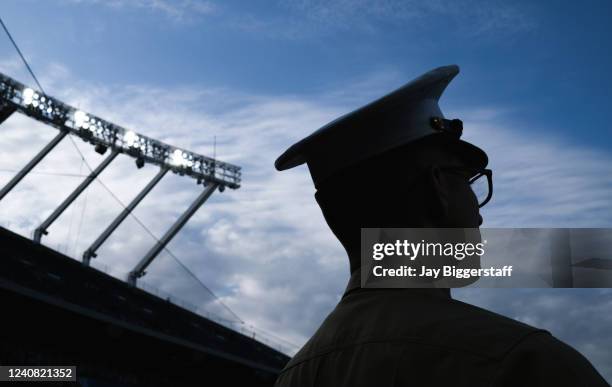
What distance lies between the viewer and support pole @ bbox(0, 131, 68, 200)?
79.6 ft

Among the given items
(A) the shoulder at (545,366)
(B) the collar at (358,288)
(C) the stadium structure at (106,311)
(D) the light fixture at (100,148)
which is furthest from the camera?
(D) the light fixture at (100,148)

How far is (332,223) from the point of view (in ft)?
4.65

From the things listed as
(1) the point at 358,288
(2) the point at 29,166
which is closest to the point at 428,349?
(1) the point at 358,288

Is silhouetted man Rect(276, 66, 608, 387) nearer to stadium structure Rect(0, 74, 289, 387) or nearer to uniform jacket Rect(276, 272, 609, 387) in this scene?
uniform jacket Rect(276, 272, 609, 387)

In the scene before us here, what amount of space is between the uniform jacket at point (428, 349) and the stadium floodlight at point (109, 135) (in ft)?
78.1

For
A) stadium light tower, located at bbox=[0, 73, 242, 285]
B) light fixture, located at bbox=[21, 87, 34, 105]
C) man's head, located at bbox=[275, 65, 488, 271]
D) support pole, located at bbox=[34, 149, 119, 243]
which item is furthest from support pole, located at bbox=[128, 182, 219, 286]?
man's head, located at bbox=[275, 65, 488, 271]

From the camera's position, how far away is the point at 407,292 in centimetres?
114

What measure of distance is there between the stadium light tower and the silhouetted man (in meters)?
23.5

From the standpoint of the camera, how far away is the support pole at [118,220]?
1043 inches

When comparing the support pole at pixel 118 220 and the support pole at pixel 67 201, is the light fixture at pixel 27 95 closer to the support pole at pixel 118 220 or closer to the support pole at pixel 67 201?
the support pole at pixel 67 201

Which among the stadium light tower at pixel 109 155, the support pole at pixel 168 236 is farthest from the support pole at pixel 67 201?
the support pole at pixel 168 236

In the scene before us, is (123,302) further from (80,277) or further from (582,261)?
(582,261)

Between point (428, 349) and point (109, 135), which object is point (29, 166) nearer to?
point (109, 135)

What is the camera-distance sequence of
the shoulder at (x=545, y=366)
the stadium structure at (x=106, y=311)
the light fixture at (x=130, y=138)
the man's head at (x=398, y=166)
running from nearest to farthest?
1. the shoulder at (x=545, y=366)
2. the man's head at (x=398, y=166)
3. the stadium structure at (x=106, y=311)
4. the light fixture at (x=130, y=138)
